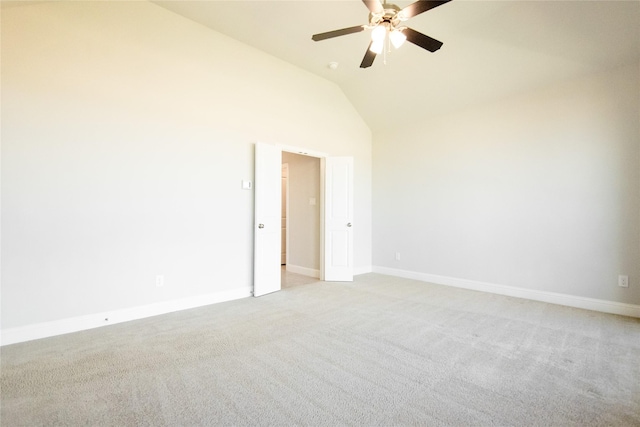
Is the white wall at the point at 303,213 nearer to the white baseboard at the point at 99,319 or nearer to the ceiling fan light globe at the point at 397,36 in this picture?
the white baseboard at the point at 99,319

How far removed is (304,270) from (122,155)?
3.61 m

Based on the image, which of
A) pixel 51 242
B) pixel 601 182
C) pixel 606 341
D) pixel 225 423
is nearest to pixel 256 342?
pixel 225 423

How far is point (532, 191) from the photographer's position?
13.4 ft

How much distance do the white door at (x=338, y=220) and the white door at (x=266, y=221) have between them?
3.49ft

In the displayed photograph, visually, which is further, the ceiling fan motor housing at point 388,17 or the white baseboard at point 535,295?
the white baseboard at point 535,295

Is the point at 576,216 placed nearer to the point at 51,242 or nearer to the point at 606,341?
the point at 606,341

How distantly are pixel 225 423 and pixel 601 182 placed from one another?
464 cm

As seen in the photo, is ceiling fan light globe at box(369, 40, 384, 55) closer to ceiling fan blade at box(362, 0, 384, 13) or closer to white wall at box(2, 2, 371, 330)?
ceiling fan blade at box(362, 0, 384, 13)

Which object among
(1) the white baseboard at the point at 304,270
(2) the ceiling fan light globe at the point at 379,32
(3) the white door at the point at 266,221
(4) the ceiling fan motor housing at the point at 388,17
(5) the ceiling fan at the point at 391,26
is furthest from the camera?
(1) the white baseboard at the point at 304,270

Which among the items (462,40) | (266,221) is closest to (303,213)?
(266,221)

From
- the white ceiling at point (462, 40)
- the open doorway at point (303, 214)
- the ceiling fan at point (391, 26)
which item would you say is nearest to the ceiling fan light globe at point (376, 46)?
the ceiling fan at point (391, 26)

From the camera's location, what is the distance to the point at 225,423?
1.61 m

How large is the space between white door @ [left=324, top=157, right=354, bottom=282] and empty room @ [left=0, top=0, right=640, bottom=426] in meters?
0.04

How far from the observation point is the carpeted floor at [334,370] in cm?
169
